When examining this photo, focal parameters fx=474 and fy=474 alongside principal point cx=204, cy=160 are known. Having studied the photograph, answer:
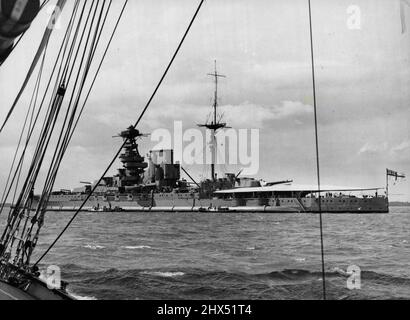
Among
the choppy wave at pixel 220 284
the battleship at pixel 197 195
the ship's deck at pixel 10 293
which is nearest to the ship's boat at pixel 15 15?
the ship's deck at pixel 10 293

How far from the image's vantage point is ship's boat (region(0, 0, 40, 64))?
11.3ft

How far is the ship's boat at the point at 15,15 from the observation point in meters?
3.46

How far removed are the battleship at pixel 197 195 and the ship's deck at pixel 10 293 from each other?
4481cm

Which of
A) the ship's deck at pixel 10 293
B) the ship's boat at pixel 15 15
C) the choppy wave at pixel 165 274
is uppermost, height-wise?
the ship's boat at pixel 15 15


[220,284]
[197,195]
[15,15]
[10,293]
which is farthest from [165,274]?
[197,195]

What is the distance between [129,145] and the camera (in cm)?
6906

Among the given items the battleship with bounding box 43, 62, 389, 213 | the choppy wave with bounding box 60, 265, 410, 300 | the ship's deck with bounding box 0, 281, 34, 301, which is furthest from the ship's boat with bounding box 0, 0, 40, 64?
the battleship with bounding box 43, 62, 389, 213

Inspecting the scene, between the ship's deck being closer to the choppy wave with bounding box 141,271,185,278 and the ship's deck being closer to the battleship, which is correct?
the choppy wave with bounding box 141,271,185,278

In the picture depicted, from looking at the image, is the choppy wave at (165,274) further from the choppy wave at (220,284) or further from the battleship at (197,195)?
the battleship at (197,195)

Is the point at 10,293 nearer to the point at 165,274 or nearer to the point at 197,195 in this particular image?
the point at 165,274

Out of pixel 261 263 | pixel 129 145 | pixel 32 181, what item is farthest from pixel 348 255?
pixel 129 145
